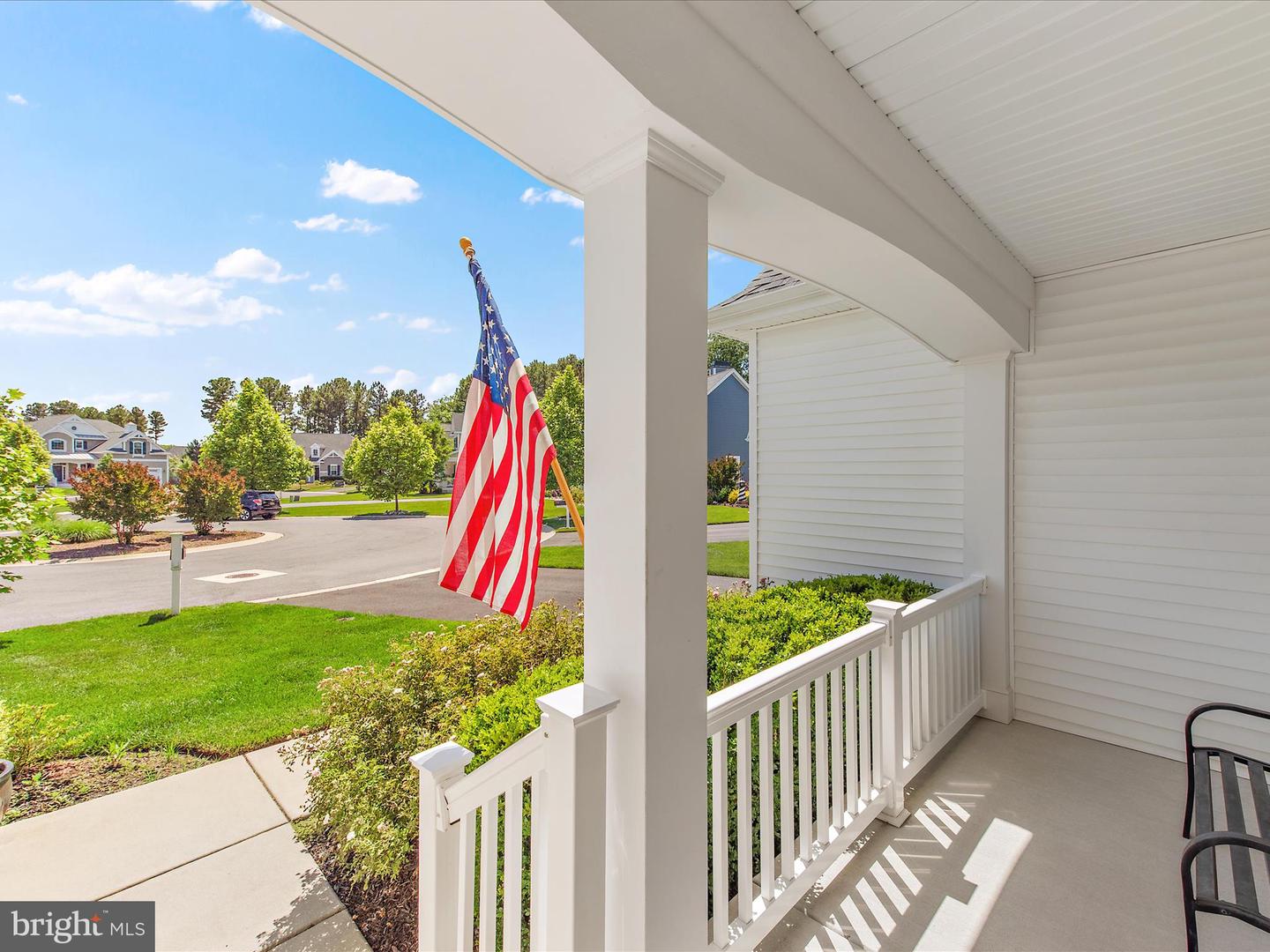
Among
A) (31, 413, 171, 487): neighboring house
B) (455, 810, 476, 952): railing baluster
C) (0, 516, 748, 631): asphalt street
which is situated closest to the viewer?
(455, 810, 476, 952): railing baluster

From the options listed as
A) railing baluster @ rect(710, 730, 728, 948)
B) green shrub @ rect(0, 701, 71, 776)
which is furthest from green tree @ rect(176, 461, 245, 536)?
railing baluster @ rect(710, 730, 728, 948)

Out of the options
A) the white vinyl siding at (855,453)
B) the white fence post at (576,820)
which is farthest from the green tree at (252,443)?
the white fence post at (576,820)

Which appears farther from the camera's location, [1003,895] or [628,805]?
[1003,895]

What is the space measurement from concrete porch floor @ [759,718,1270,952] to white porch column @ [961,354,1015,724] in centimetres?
55

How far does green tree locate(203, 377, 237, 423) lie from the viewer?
5.68 meters

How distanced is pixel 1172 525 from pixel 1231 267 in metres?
1.44

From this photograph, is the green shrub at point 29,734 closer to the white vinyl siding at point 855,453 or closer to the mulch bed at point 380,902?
the mulch bed at point 380,902

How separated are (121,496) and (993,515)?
719 centimetres

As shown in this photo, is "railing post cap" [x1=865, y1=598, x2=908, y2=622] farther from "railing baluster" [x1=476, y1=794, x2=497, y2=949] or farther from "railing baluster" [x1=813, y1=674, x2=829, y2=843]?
"railing baluster" [x1=476, y1=794, x2=497, y2=949]

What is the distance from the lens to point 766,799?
1.75 meters

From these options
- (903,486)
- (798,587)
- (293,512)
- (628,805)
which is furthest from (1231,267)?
(293,512)

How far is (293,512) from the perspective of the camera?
6.78 meters

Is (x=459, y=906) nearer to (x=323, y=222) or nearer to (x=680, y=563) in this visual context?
(x=680, y=563)

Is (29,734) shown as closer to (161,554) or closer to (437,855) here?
(161,554)
